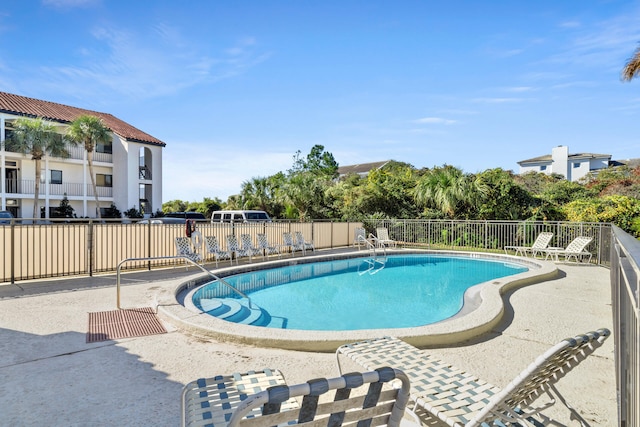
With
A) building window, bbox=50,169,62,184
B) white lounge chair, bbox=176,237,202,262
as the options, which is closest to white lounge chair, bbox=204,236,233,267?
white lounge chair, bbox=176,237,202,262

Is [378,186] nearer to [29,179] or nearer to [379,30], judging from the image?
[379,30]

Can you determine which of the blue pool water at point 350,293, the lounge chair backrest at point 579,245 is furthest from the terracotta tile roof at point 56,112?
the lounge chair backrest at point 579,245

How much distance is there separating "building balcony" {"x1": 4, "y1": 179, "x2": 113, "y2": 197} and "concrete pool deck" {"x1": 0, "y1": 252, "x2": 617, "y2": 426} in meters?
25.1

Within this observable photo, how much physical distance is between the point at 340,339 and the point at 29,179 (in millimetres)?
31483

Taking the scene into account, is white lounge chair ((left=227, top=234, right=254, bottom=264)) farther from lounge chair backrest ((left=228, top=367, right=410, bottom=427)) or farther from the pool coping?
lounge chair backrest ((left=228, top=367, right=410, bottom=427))

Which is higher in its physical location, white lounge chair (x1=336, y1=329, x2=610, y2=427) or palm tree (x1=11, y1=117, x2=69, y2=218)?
palm tree (x1=11, y1=117, x2=69, y2=218)

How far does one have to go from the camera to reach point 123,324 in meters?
5.35

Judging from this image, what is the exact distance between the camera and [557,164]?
5159 cm

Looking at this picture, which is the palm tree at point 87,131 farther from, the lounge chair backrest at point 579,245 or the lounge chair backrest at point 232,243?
the lounge chair backrest at point 579,245

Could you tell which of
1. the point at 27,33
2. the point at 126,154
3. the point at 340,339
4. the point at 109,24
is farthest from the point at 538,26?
the point at 126,154

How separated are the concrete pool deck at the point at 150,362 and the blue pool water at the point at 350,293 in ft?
5.48

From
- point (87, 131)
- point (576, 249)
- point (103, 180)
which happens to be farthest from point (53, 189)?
point (576, 249)

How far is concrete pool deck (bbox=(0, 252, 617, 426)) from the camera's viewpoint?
3.03 metres

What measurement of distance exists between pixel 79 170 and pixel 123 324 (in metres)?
30.0
